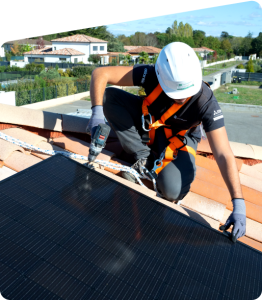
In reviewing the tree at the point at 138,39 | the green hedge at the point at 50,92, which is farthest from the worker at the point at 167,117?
the tree at the point at 138,39

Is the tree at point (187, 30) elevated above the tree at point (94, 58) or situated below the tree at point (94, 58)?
above

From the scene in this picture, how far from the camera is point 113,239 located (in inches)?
74.7

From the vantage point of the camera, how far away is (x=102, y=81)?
11.2 ft

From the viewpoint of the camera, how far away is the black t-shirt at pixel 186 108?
304 centimetres

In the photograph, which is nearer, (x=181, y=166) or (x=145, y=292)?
(x=145, y=292)

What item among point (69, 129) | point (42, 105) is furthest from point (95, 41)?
point (69, 129)

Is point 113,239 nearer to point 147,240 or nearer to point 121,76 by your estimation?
point 147,240

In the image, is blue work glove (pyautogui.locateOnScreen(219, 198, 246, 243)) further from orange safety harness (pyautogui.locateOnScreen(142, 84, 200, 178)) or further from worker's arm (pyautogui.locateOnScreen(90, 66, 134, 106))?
worker's arm (pyautogui.locateOnScreen(90, 66, 134, 106))

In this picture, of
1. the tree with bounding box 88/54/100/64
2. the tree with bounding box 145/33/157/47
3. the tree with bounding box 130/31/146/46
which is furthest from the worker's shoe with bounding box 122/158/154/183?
the tree with bounding box 130/31/146/46

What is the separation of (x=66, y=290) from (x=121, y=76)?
257 cm

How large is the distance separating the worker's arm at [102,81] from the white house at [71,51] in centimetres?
5079

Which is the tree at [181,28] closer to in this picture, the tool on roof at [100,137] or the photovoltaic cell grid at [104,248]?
the tool on roof at [100,137]

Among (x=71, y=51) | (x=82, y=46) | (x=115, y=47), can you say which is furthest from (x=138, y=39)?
(x=71, y=51)

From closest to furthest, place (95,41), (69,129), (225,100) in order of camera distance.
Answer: (69,129) < (225,100) < (95,41)
